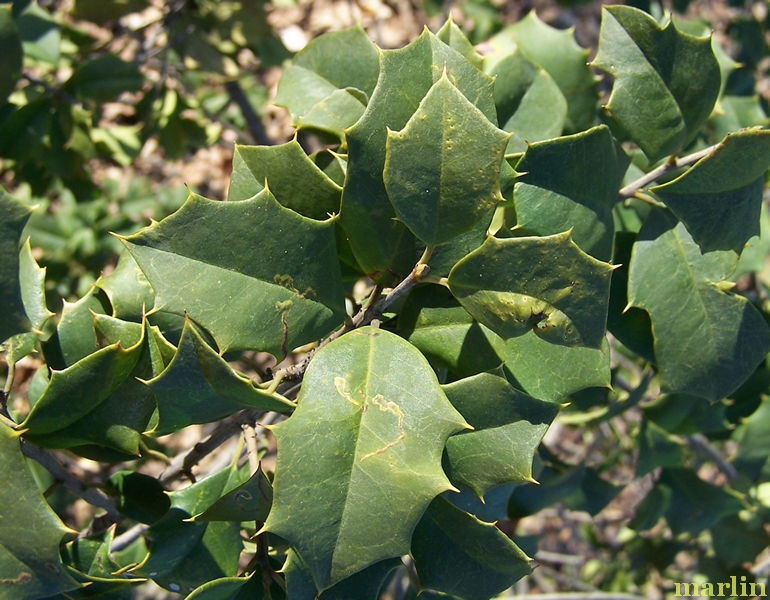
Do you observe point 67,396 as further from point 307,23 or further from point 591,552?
point 307,23

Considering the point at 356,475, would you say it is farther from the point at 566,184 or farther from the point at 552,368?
the point at 566,184

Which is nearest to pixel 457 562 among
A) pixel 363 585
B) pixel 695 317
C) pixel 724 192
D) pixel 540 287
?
pixel 363 585

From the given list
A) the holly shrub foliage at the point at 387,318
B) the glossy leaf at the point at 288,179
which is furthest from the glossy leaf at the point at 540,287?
the glossy leaf at the point at 288,179

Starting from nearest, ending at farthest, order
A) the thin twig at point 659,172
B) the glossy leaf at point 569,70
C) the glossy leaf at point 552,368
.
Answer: the glossy leaf at point 552,368 → the thin twig at point 659,172 → the glossy leaf at point 569,70

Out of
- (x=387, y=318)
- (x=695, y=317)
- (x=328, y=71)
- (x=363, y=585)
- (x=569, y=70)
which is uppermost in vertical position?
(x=328, y=71)

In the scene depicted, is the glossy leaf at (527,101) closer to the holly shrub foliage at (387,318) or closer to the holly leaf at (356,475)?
the holly shrub foliage at (387,318)

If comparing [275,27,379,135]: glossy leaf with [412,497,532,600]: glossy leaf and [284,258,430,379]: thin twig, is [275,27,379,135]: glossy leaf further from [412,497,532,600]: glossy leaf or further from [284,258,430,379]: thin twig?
[412,497,532,600]: glossy leaf

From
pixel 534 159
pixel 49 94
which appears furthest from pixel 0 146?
pixel 534 159
